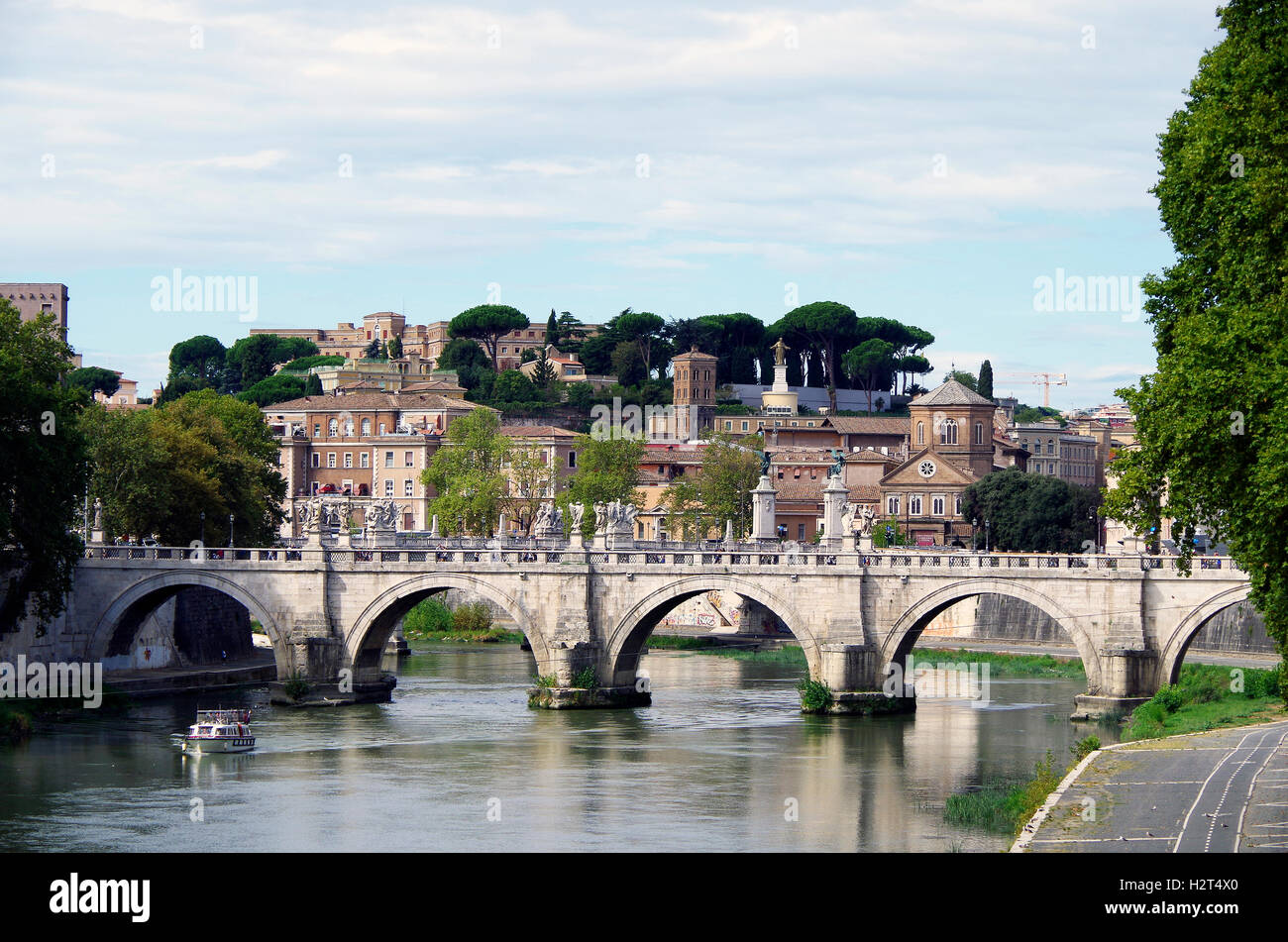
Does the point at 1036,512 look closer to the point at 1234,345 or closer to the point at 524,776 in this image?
the point at 524,776

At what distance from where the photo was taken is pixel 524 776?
44062mm

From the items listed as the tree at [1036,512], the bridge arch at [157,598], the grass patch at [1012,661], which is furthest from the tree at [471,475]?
the bridge arch at [157,598]

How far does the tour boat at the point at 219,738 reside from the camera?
47250 millimetres

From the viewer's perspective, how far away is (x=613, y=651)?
5628cm

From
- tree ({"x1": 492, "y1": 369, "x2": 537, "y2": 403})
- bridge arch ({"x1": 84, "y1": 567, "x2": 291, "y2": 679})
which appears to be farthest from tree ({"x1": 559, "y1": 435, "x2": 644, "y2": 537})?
tree ({"x1": 492, "y1": 369, "x2": 537, "y2": 403})

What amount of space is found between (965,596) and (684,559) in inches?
342

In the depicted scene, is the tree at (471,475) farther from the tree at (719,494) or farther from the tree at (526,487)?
the tree at (719,494)

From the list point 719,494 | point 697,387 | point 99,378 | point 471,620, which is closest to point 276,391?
point 99,378

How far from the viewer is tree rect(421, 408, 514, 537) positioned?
300ft

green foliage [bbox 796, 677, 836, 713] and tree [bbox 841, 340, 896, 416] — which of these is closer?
green foliage [bbox 796, 677, 836, 713]

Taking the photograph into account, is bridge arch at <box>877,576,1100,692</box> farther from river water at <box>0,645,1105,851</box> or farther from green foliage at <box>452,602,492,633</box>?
green foliage at <box>452,602,492,633</box>

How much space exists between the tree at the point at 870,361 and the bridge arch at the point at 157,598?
9972 centimetres

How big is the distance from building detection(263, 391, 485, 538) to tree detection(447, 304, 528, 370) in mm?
36378
